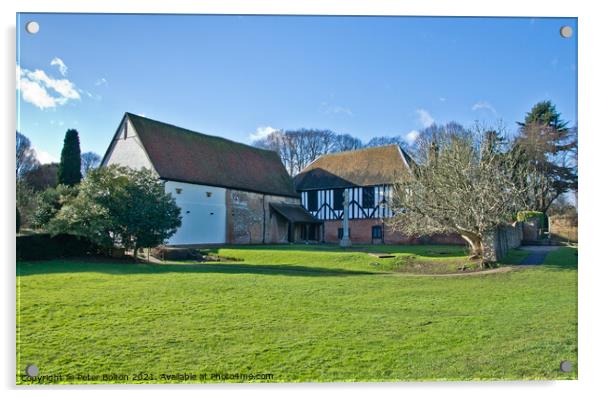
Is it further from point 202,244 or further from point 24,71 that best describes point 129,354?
point 202,244

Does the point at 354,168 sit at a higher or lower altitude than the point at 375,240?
higher

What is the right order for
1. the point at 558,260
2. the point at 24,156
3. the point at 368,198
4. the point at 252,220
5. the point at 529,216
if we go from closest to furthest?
the point at 24,156 < the point at 558,260 < the point at 529,216 < the point at 252,220 < the point at 368,198

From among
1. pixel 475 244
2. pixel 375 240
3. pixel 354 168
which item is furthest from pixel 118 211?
pixel 354 168

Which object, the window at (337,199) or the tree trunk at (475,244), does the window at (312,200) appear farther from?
the tree trunk at (475,244)

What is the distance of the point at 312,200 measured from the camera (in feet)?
76.7

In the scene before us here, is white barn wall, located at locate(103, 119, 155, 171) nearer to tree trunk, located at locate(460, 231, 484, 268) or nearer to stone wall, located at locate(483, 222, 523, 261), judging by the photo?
tree trunk, located at locate(460, 231, 484, 268)

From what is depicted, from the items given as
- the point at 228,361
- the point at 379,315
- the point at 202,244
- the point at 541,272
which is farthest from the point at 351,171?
the point at 228,361

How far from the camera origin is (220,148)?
2064 cm

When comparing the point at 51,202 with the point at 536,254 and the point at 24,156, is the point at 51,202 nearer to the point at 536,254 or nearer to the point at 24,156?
the point at 24,156

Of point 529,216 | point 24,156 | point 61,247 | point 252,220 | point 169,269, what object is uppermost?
point 24,156

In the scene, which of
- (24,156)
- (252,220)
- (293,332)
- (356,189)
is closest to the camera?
(293,332)

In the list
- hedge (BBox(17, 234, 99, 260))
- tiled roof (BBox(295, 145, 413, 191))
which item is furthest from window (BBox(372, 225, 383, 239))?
hedge (BBox(17, 234, 99, 260))

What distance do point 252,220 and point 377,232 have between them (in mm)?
6120

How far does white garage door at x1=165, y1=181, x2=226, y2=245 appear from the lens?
16766 millimetres
